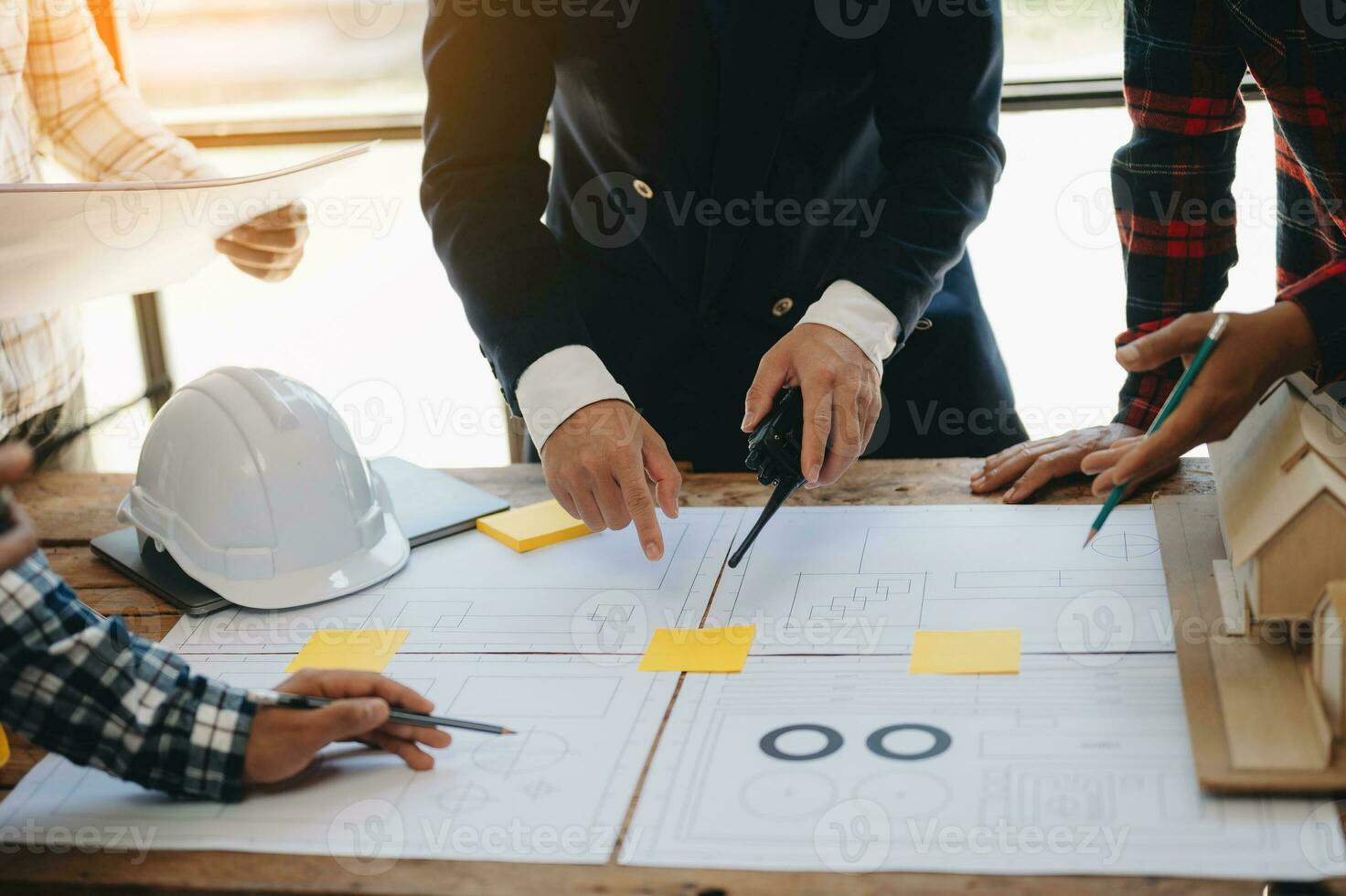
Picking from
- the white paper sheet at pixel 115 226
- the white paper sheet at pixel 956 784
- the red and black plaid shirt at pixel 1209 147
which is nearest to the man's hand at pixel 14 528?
the white paper sheet at pixel 956 784

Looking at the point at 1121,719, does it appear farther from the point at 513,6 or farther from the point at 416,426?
the point at 416,426

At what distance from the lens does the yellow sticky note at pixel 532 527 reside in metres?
1.32

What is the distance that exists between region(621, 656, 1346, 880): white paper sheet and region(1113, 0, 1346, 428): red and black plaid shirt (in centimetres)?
58

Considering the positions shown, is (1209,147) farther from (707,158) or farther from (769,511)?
(769,511)

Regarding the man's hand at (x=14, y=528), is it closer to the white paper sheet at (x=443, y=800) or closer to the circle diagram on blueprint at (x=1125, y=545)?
the white paper sheet at (x=443, y=800)

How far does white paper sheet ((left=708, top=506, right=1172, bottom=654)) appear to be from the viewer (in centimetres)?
104

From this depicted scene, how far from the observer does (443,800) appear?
850 millimetres

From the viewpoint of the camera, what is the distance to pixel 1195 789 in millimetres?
784

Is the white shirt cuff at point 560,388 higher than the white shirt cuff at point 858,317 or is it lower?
lower

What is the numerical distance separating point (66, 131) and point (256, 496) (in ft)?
2.85

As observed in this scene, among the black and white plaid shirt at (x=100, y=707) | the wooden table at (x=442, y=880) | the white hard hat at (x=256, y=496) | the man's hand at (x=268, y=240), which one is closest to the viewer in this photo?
the wooden table at (x=442, y=880)

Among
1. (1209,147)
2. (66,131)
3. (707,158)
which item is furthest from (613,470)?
(66,131)

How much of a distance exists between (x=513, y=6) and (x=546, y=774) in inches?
36.1

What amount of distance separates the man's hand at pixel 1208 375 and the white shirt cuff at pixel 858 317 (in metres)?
0.30
